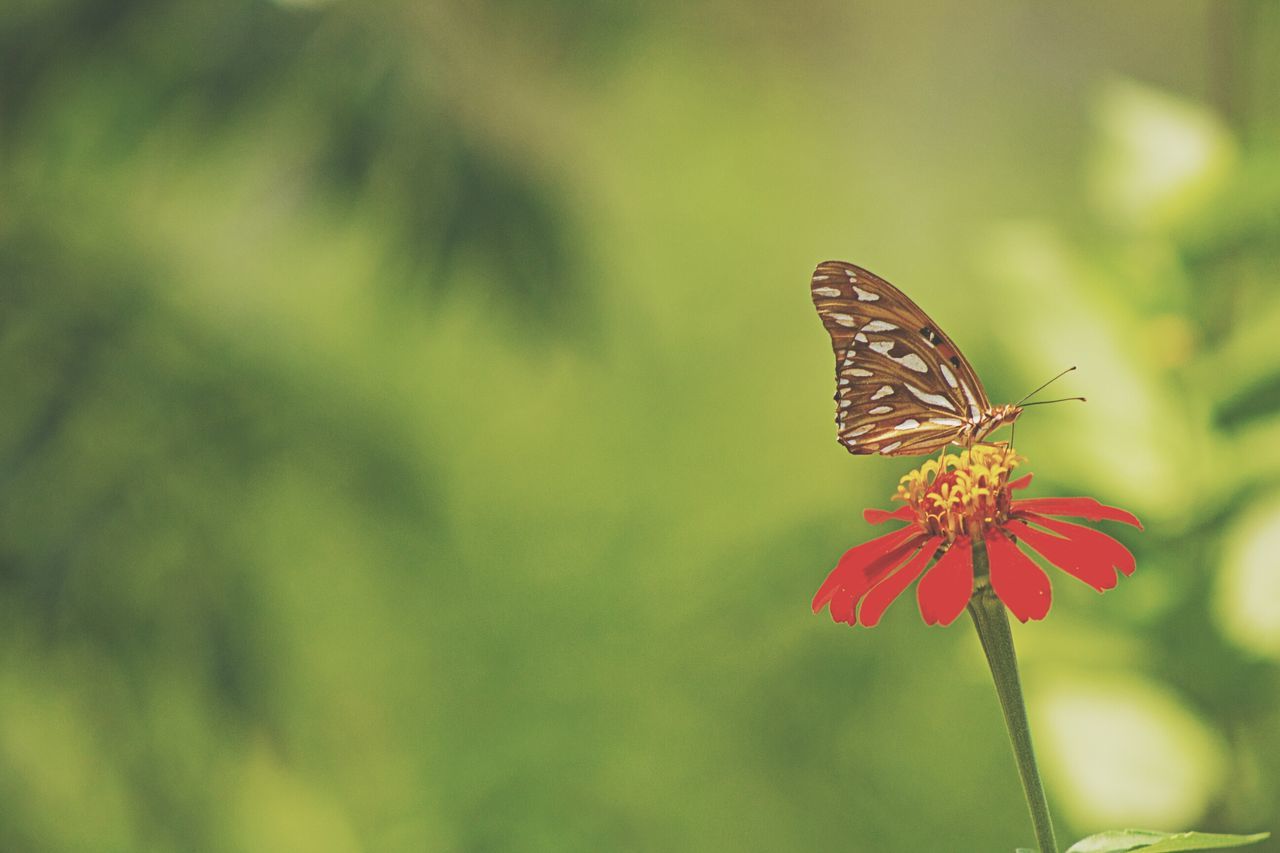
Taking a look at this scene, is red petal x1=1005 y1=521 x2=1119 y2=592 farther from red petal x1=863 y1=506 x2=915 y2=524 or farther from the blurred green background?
the blurred green background

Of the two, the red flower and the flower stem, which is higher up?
the red flower

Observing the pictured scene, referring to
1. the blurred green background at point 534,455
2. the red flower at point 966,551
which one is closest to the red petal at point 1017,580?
the red flower at point 966,551

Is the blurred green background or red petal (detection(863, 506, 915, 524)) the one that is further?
the blurred green background

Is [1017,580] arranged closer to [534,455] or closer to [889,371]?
[889,371]

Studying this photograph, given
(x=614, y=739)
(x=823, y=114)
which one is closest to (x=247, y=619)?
(x=614, y=739)

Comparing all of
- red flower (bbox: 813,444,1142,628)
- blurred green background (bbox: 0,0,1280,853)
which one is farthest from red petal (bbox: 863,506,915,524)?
blurred green background (bbox: 0,0,1280,853)

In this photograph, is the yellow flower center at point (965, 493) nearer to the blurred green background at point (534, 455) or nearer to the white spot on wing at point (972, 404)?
the white spot on wing at point (972, 404)

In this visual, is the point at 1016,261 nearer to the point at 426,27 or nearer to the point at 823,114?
the point at 426,27

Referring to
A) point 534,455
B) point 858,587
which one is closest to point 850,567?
point 858,587
